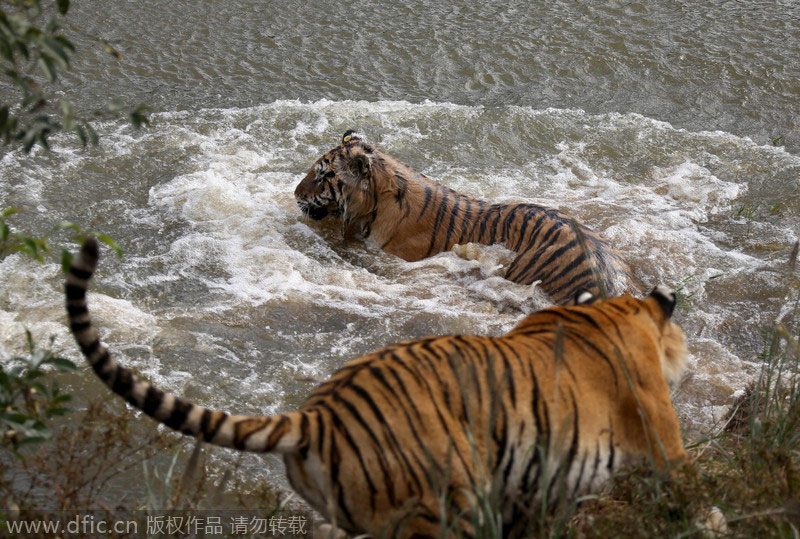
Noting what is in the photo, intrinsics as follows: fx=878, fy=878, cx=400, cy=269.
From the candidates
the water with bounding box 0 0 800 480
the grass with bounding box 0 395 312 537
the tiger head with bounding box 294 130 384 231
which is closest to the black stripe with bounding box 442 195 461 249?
the water with bounding box 0 0 800 480

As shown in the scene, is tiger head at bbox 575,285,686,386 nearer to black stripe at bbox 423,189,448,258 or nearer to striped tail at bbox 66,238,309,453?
striped tail at bbox 66,238,309,453

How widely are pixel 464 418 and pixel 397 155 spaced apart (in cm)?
509

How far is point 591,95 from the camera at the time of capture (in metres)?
8.59

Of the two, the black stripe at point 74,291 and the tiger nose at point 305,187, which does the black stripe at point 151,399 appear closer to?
the black stripe at point 74,291

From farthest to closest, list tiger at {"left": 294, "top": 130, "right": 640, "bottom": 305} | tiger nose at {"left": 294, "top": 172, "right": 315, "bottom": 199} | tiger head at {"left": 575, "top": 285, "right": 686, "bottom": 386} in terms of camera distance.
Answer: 1. tiger nose at {"left": 294, "top": 172, "right": 315, "bottom": 199}
2. tiger at {"left": 294, "top": 130, "right": 640, "bottom": 305}
3. tiger head at {"left": 575, "top": 285, "right": 686, "bottom": 386}

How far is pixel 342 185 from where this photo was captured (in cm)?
597

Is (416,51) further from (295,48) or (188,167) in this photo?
(188,167)

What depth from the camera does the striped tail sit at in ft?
7.33

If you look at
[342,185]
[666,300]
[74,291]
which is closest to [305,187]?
[342,185]

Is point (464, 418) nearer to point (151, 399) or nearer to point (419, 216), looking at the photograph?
point (151, 399)

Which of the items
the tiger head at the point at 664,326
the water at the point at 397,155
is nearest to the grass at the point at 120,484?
the water at the point at 397,155

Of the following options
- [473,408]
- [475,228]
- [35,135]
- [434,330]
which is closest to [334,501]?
[473,408]

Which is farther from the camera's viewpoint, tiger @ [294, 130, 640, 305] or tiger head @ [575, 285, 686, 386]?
tiger @ [294, 130, 640, 305]

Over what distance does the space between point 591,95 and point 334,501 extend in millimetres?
6959
